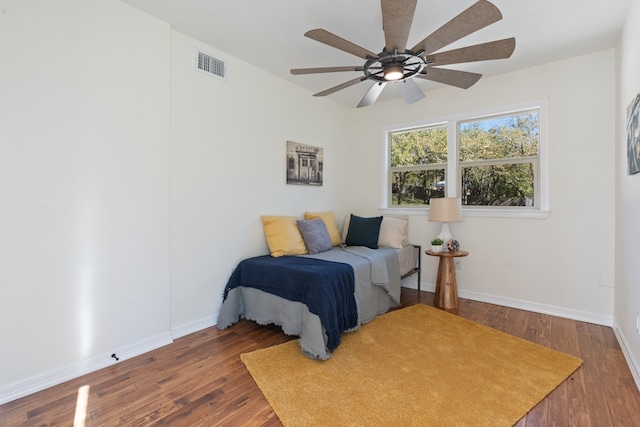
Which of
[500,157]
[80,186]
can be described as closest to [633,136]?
[500,157]

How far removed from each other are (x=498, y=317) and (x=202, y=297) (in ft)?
9.36

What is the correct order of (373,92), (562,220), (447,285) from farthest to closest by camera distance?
(447,285) → (562,220) → (373,92)

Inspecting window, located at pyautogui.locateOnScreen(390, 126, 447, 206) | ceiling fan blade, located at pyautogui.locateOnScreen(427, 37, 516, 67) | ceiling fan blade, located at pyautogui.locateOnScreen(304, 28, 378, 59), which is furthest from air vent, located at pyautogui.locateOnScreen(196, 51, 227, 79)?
window, located at pyautogui.locateOnScreen(390, 126, 447, 206)

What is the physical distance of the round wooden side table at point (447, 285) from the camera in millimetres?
3287

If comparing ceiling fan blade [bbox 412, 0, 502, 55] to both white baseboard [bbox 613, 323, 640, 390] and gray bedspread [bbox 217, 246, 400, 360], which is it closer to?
gray bedspread [bbox 217, 246, 400, 360]

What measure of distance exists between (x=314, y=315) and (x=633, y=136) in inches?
95.9

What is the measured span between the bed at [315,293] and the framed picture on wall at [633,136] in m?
1.96

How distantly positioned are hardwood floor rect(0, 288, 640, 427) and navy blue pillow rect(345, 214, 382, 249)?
151 cm

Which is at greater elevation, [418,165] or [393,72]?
[393,72]

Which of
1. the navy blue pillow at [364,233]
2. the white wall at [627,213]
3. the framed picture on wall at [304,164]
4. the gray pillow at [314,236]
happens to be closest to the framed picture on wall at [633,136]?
the white wall at [627,213]

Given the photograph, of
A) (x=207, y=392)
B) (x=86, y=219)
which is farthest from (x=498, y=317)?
(x=86, y=219)

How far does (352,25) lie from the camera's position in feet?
8.05

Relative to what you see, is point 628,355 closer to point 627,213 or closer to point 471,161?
point 627,213

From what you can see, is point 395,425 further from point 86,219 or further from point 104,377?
point 86,219
